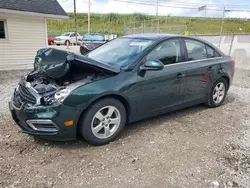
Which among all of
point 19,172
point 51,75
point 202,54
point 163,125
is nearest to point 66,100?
point 51,75

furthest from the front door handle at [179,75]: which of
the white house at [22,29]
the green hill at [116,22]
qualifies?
the green hill at [116,22]

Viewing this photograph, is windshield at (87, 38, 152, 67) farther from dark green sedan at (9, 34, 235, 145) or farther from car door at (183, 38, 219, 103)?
car door at (183, 38, 219, 103)

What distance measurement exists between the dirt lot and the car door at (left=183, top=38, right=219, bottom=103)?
0.57m

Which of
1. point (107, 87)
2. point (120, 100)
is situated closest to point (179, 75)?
point (120, 100)

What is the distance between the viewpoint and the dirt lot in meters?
2.59

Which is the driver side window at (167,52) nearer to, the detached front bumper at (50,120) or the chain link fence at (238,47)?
the detached front bumper at (50,120)

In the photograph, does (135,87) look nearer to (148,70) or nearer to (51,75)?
(148,70)

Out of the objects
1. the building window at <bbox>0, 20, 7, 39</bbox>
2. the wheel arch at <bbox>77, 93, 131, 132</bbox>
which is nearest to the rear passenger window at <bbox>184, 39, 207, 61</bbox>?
the wheel arch at <bbox>77, 93, 131, 132</bbox>

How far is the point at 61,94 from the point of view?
2.94m

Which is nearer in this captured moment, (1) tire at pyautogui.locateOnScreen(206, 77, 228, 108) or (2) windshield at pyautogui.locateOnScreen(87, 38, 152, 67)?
(2) windshield at pyautogui.locateOnScreen(87, 38, 152, 67)

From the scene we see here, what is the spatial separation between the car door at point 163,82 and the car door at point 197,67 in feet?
0.58

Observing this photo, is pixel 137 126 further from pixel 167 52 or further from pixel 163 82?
pixel 167 52

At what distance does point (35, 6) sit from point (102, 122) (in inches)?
374

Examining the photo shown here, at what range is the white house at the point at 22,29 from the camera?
9.83m
